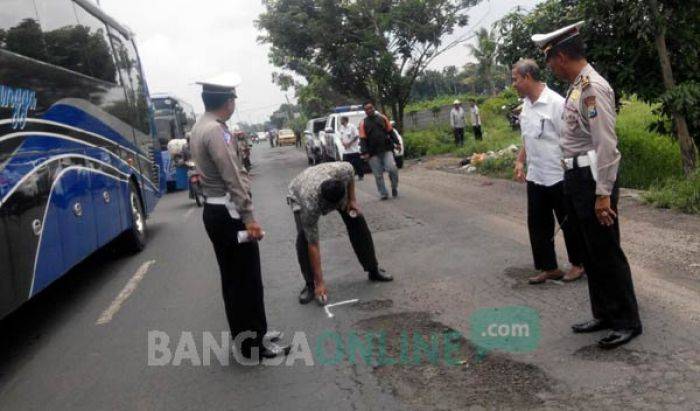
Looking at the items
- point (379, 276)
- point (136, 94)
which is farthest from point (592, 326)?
point (136, 94)

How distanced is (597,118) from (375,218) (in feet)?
21.0

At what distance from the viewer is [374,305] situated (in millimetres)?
5547

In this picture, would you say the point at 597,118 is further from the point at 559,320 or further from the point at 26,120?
the point at 26,120

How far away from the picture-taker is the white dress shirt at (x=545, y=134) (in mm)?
5441

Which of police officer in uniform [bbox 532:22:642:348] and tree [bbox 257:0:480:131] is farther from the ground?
tree [bbox 257:0:480:131]

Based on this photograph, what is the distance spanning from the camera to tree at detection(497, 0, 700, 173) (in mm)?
8969

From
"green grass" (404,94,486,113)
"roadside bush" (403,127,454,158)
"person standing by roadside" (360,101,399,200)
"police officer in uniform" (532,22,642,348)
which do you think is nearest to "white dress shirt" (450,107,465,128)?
"roadside bush" (403,127,454,158)

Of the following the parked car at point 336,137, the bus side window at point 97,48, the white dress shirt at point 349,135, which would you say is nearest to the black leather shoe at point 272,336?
the bus side window at point 97,48

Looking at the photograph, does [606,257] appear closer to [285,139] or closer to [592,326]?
[592,326]

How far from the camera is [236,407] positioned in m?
3.83

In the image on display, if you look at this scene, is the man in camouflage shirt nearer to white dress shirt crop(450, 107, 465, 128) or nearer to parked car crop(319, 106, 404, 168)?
parked car crop(319, 106, 404, 168)

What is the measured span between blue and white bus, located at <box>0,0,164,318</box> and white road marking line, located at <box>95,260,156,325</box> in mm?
558

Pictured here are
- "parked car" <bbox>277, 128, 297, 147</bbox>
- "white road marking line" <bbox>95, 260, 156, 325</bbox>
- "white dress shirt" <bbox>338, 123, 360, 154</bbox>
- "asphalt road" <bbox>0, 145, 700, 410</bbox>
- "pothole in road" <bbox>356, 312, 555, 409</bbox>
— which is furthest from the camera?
"parked car" <bbox>277, 128, 297, 147</bbox>

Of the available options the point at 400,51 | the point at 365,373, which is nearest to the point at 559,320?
the point at 365,373
